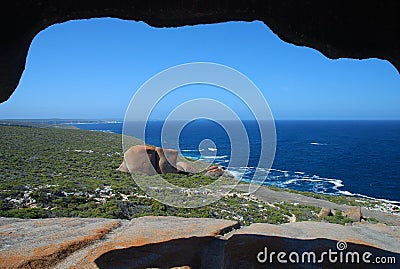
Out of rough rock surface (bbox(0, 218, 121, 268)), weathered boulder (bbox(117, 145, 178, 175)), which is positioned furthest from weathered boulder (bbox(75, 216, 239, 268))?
weathered boulder (bbox(117, 145, 178, 175))

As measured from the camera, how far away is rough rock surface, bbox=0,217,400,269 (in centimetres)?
350

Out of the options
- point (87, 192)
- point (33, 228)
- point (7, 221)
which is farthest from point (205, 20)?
point (87, 192)

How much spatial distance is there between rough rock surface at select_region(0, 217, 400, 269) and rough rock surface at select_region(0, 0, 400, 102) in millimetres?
2115

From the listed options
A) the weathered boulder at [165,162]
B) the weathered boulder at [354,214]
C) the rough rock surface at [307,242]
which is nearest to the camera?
the rough rock surface at [307,242]

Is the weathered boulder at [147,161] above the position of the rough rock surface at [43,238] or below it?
below

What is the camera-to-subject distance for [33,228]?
4816mm

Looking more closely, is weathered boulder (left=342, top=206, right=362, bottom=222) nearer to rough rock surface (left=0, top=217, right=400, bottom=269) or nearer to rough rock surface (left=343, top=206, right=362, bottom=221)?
rough rock surface (left=343, top=206, right=362, bottom=221)

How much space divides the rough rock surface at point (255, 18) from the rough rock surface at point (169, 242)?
211 cm

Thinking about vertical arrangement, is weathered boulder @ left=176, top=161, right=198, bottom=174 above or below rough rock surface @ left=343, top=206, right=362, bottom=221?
above

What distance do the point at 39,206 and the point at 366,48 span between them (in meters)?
17.2

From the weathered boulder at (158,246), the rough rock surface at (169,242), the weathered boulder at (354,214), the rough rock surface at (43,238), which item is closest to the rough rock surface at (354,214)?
the weathered boulder at (354,214)

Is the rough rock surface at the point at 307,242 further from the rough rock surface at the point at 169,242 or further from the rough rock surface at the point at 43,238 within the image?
the rough rock surface at the point at 43,238

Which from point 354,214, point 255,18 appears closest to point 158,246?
point 255,18

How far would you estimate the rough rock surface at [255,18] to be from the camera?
9.65 ft
